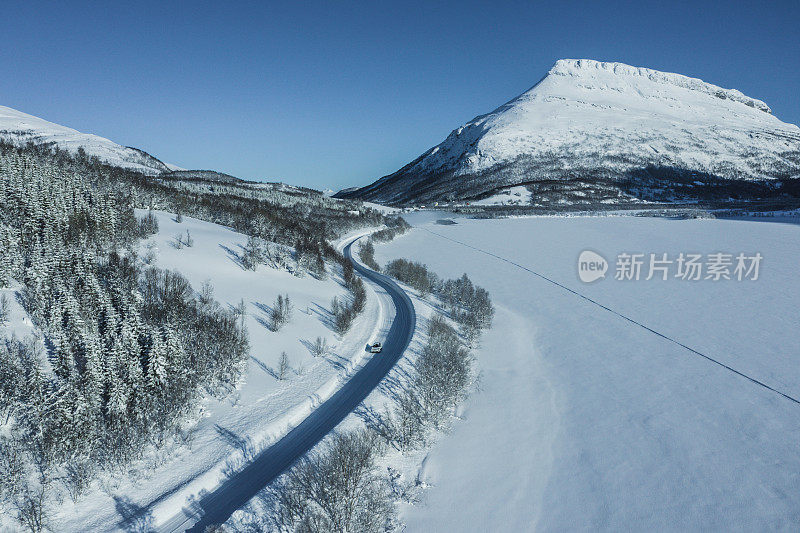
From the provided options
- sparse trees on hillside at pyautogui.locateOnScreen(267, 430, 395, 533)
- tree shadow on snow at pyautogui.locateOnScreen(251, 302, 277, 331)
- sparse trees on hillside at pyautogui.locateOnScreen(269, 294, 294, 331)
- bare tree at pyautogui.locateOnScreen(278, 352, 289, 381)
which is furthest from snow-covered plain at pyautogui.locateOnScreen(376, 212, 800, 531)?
tree shadow on snow at pyautogui.locateOnScreen(251, 302, 277, 331)

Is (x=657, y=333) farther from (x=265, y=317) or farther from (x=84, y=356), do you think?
(x=84, y=356)

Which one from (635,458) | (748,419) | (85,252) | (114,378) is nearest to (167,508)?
(114,378)

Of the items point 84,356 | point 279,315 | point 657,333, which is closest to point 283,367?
point 279,315

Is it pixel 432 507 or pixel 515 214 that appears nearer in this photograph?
pixel 432 507

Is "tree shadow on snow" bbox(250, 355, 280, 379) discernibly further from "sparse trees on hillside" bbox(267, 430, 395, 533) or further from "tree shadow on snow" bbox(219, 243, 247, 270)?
"tree shadow on snow" bbox(219, 243, 247, 270)

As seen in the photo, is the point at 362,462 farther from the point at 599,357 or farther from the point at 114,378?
the point at 599,357

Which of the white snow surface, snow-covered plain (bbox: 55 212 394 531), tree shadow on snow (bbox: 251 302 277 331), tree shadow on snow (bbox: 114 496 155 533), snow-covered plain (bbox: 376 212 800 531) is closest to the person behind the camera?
tree shadow on snow (bbox: 114 496 155 533)

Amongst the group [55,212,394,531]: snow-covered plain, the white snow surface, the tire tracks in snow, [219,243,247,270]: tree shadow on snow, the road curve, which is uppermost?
the white snow surface
